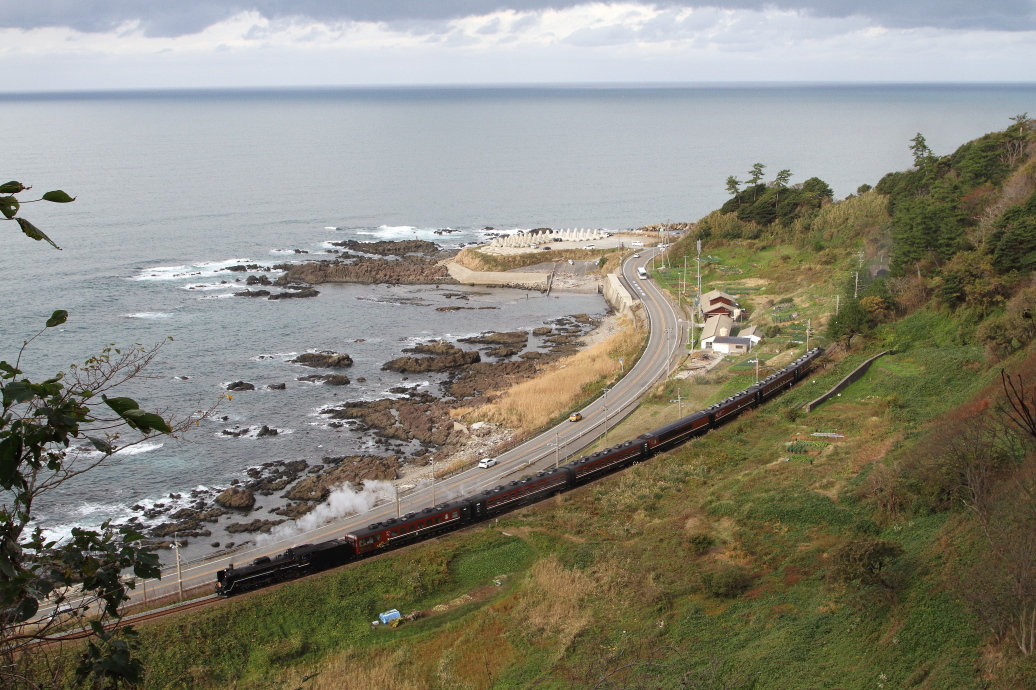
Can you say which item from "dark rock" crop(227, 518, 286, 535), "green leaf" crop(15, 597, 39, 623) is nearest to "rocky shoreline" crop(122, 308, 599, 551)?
"dark rock" crop(227, 518, 286, 535)

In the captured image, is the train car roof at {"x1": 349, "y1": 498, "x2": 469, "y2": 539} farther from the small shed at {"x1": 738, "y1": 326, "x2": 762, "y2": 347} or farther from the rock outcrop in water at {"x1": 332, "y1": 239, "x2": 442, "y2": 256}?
the rock outcrop in water at {"x1": 332, "y1": 239, "x2": 442, "y2": 256}

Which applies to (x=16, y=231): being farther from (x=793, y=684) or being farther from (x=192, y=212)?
(x=793, y=684)

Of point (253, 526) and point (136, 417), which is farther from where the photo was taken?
point (253, 526)

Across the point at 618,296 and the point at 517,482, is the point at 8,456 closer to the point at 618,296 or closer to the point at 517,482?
the point at 517,482

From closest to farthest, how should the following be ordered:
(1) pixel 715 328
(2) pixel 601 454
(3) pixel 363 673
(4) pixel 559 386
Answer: (3) pixel 363 673, (2) pixel 601 454, (4) pixel 559 386, (1) pixel 715 328

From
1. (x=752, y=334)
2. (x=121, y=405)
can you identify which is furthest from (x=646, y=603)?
(x=752, y=334)

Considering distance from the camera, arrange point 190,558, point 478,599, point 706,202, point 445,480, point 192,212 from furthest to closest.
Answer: point 706,202
point 192,212
point 445,480
point 190,558
point 478,599

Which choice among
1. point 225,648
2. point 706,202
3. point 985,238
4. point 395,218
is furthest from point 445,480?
point 706,202
